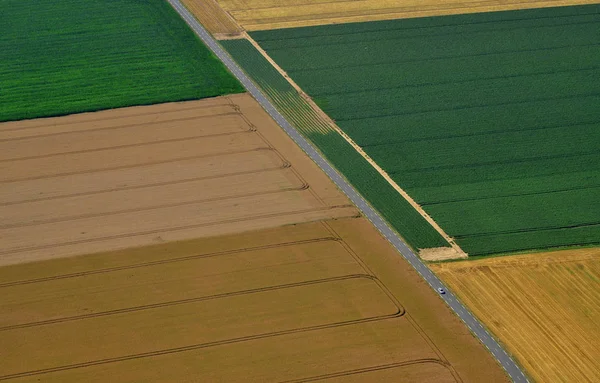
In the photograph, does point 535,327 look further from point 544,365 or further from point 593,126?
point 593,126

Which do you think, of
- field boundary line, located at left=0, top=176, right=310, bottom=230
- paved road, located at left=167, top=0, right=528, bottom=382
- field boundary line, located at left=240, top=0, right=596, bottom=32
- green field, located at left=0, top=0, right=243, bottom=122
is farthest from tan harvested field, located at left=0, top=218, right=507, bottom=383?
field boundary line, located at left=240, top=0, right=596, bottom=32

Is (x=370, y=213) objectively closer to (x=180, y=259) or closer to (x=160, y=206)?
(x=180, y=259)

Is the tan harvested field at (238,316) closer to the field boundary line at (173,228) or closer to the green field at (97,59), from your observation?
the field boundary line at (173,228)

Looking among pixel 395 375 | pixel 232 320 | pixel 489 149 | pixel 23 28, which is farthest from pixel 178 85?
pixel 395 375

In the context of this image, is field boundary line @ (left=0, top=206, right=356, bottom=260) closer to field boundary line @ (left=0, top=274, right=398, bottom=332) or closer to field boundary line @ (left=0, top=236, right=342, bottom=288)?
field boundary line @ (left=0, top=236, right=342, bottom=288)

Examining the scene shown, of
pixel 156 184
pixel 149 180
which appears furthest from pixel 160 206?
pixel 149 180
